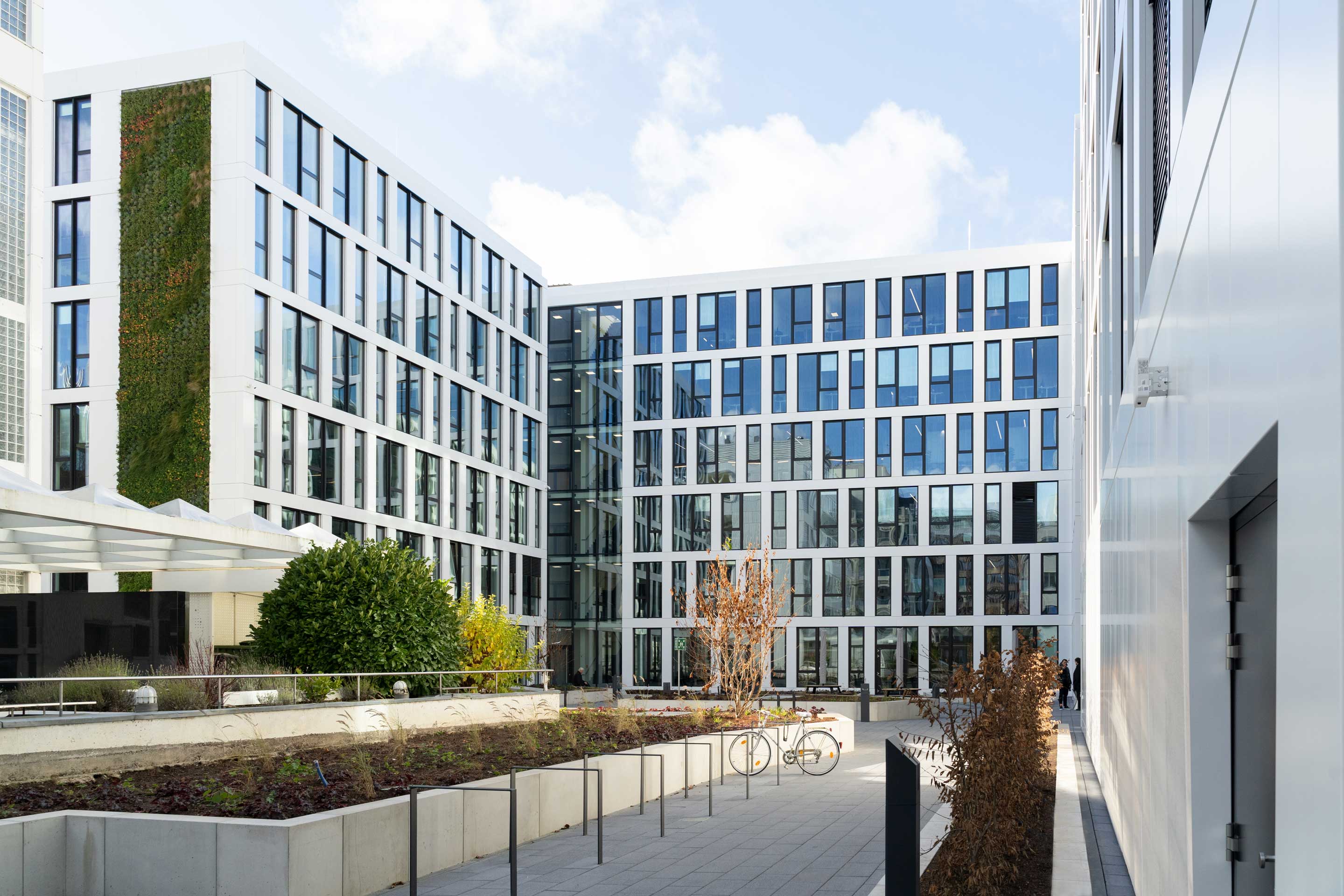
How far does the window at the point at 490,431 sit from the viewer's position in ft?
152

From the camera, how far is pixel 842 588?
49.8 meters

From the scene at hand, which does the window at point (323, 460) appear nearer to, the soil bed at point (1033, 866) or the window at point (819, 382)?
the window at point (819, 382)

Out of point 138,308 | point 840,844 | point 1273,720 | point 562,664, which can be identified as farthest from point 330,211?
point 1273,720

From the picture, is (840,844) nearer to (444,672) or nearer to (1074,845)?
(1074,845)

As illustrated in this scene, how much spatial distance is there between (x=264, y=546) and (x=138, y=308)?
522 inches

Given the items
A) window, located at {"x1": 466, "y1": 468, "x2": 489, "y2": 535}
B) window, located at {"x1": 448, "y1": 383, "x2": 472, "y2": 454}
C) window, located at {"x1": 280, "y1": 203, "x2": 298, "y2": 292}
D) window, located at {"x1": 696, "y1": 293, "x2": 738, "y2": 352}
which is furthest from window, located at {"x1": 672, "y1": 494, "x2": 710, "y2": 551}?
window, located at {"x1": 280, "y1": 203, "x2": 298, "y2": 292}

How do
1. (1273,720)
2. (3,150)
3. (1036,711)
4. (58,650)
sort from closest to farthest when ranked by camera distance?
1. (1273,720)
2. (1036,711)
3. (3,150)
4. (58,650)

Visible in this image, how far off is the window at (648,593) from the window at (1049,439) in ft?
52.1

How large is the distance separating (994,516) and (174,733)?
123 ft

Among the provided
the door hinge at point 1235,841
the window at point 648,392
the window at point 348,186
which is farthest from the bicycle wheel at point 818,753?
the window at point 648,392

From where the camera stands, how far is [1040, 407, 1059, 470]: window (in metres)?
47.4

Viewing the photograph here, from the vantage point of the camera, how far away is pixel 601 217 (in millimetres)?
137250

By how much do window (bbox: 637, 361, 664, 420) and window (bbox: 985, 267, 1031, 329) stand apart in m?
13.3

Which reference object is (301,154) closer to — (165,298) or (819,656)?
(165,298)
